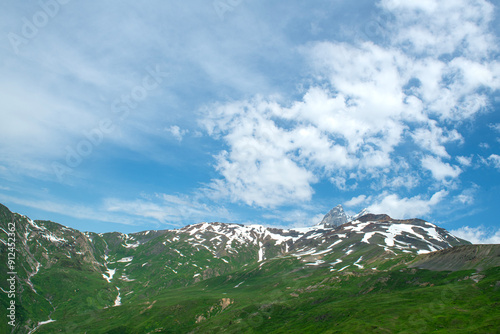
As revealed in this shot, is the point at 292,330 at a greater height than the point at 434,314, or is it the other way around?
the point at 434,314

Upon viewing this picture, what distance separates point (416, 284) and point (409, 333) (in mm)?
78189

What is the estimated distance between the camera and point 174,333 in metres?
200

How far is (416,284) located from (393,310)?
50.4 meters

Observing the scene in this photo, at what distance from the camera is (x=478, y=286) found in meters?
134

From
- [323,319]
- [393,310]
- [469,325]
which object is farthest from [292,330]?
[469,325]

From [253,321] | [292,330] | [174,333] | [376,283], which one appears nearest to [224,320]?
[253,321]

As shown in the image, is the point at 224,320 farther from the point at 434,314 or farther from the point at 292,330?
the point at 434,314

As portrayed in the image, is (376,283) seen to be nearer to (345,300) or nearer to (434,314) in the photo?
(345,300)

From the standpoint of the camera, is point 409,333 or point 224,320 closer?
point 409,333

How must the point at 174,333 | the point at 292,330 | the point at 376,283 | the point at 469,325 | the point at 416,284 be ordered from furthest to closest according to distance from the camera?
the point at 174,333, the point at 376,283, the point at 416,284, the point at 292,330, the point at 469,325

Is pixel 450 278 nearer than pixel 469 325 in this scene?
No

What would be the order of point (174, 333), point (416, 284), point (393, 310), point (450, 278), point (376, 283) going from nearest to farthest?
point (393, 310) < point (450, 278) < point (416, 284) < point (376, 283) < point (174, 333)

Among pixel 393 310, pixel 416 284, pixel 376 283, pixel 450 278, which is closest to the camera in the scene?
pixel 393 310

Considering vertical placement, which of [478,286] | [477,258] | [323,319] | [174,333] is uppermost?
[477,258]
